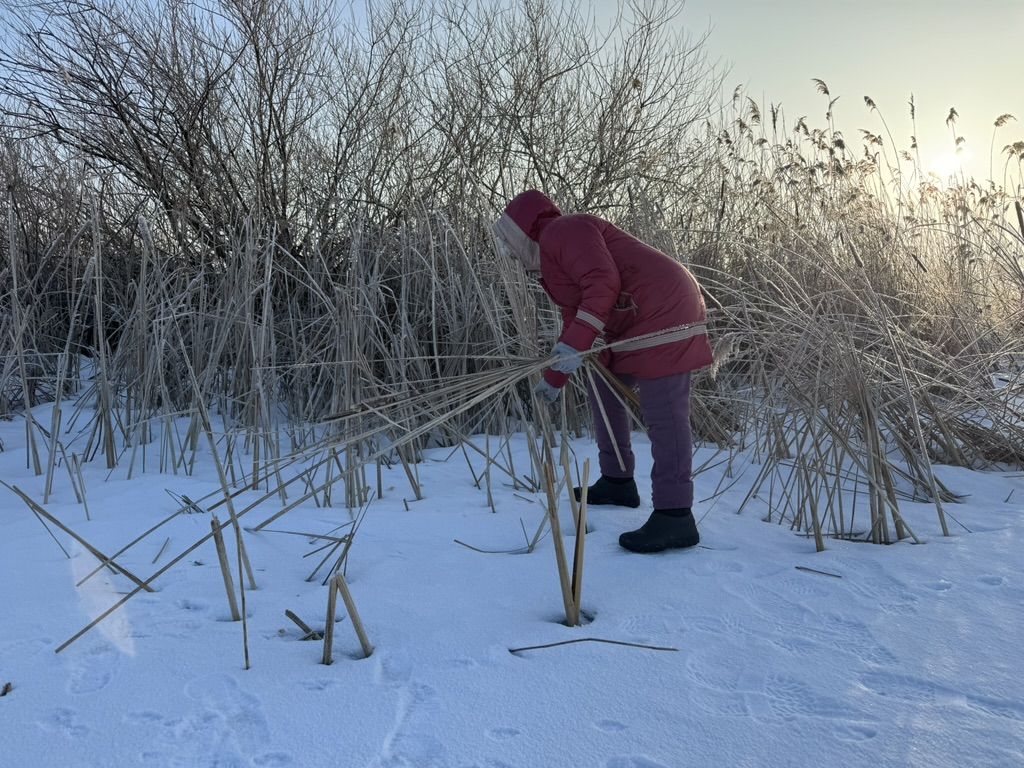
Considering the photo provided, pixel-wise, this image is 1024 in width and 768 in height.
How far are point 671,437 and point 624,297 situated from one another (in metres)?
0.45

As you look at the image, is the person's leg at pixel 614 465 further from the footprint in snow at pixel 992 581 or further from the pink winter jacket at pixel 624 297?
the footprint in snow at pixel 992 581

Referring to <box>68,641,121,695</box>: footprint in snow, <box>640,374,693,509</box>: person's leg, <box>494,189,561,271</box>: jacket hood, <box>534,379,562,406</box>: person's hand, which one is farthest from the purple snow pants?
<box>68,641,121,695</box>: footprint in snow

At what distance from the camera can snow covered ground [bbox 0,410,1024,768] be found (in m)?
1.30

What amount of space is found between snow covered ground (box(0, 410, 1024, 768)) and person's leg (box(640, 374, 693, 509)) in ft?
0.69

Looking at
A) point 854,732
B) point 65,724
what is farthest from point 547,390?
point 65,724

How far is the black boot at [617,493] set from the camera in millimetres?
2770

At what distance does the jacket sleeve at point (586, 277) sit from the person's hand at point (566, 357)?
0.05 feet

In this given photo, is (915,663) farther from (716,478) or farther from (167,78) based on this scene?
(167,78)

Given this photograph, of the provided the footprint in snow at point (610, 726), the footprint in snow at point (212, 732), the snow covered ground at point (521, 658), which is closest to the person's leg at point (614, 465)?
the snow covered ground at point (521, 658)

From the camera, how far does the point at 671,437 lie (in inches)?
92.4

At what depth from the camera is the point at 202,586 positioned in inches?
78.4

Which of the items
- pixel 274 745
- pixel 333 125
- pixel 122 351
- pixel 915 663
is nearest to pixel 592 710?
pixel 274 745

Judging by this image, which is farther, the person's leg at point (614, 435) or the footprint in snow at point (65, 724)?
the person's leg at point (614, 435)

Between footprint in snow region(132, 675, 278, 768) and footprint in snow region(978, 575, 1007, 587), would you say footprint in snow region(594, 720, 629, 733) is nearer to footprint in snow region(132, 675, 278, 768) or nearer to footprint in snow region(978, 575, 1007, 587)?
footprint in snow region(132, 675, 278, 768)
